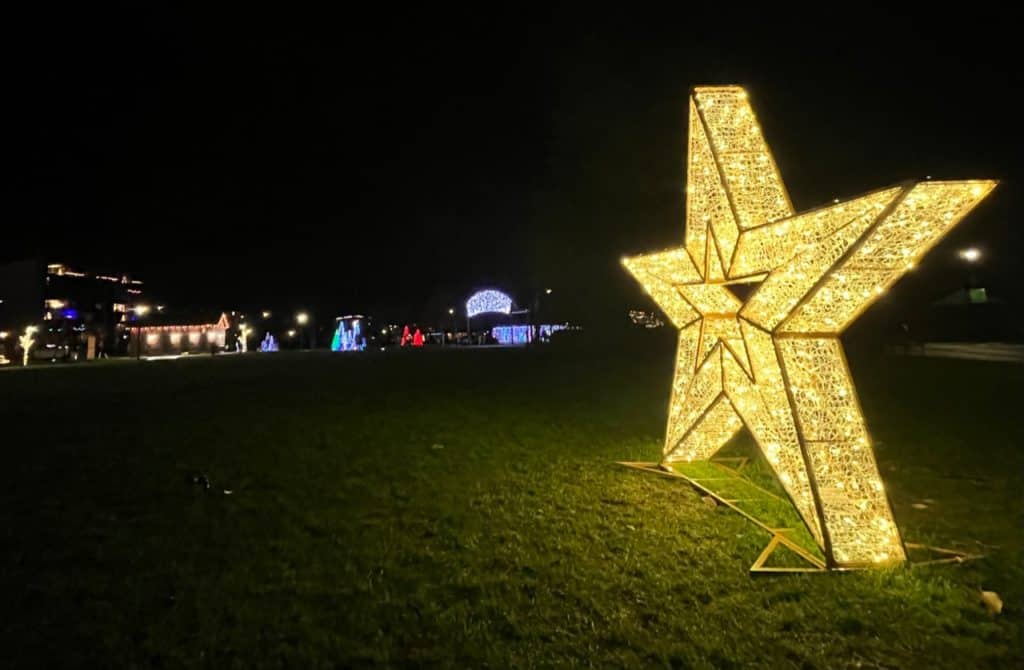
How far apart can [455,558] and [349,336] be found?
62583 millimetres

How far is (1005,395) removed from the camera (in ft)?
40.7

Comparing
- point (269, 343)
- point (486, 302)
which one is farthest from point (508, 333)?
Result: point (269, 343)

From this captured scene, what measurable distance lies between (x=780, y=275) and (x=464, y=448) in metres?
5.14

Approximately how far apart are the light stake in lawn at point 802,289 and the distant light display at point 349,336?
5796cm

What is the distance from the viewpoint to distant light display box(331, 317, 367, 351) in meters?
60.8

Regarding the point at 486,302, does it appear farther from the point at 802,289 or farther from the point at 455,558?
the point at 802,289

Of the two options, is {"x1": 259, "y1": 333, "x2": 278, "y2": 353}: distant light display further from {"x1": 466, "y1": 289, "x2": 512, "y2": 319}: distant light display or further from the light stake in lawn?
the light stake in lawn

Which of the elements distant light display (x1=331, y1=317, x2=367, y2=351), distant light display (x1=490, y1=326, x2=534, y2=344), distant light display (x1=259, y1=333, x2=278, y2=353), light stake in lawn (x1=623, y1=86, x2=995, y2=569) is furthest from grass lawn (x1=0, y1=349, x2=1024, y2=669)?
distant light display (x1=490, y1=326, x2=534, y2=344)

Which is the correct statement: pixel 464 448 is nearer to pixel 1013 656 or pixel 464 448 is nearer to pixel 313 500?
pixel 313 500

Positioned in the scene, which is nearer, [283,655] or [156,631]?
[283,655]

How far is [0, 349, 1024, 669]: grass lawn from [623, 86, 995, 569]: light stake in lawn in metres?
0.52

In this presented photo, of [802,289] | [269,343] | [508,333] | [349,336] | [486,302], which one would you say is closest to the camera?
[802,289]

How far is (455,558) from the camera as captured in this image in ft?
14.1

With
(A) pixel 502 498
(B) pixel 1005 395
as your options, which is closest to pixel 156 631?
(A) pixel 502 498
